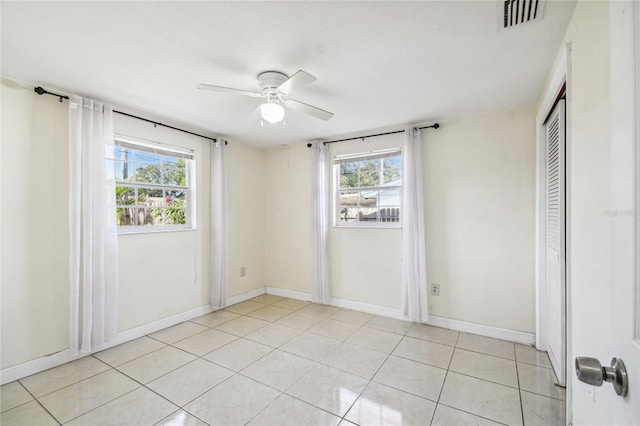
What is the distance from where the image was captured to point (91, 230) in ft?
8.05

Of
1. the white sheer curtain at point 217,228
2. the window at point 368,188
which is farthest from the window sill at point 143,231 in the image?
the window at point 368,188

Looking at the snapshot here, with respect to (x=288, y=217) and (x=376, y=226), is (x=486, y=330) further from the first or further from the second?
(x=288, y=217)

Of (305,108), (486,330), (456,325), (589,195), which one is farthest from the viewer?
(456,325)

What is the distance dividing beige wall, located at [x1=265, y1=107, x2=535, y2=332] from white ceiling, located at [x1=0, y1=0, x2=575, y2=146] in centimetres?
41

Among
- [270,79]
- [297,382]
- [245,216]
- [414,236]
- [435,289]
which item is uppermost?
[270,79]

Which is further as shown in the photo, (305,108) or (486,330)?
(486,330)

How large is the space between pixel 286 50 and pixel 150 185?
7.48 feet

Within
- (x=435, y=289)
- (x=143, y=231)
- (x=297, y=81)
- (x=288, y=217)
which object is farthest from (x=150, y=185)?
(x=435, y=289)

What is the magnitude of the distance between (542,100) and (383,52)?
160 cm

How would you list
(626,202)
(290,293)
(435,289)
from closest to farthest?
(626,202) → (435,289) → (290,293)

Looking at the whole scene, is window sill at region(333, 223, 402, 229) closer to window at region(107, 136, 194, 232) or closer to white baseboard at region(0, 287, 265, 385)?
white baseboard at region(0, 287, 265, 385)

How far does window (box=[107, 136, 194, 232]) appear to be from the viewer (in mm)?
2854

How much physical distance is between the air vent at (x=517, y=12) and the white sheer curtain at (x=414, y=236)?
1.66 meters

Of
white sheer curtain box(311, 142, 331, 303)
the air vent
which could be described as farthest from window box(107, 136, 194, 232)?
the air vent
